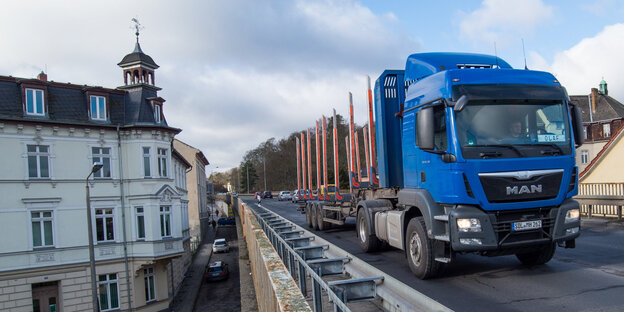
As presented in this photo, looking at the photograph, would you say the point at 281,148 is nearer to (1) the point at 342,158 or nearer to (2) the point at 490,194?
(1) the point at 342,158

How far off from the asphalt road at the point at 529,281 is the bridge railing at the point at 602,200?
5.43 meters

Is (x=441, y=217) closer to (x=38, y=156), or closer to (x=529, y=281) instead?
(x=529, y=281)

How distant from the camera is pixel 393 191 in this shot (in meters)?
8.70

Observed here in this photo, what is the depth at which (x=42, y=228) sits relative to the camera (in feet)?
77.9

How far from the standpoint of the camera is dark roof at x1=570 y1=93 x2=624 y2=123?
47.6 metres

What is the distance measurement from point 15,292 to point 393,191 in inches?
931

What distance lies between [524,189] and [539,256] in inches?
74.3

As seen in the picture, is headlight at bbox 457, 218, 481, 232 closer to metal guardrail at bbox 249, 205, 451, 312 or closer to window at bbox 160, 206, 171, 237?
metal guardrail at bbox 249, 205, 451, 312

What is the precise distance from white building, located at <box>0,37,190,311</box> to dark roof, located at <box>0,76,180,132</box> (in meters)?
0.06

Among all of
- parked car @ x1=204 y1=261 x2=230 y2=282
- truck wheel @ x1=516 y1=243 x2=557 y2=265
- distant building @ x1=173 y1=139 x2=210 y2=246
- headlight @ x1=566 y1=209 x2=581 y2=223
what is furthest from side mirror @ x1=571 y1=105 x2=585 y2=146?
distant building @ x1=173 y1=139 x2=210 y2=246

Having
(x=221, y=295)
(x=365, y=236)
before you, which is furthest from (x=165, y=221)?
(x=365, y=236)

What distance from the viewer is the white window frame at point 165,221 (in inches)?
1062

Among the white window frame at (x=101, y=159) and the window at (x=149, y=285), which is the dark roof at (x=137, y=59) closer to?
the white window frame at (x=101, y=159)

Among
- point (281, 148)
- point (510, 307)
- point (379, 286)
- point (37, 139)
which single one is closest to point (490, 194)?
point (510, 307)
